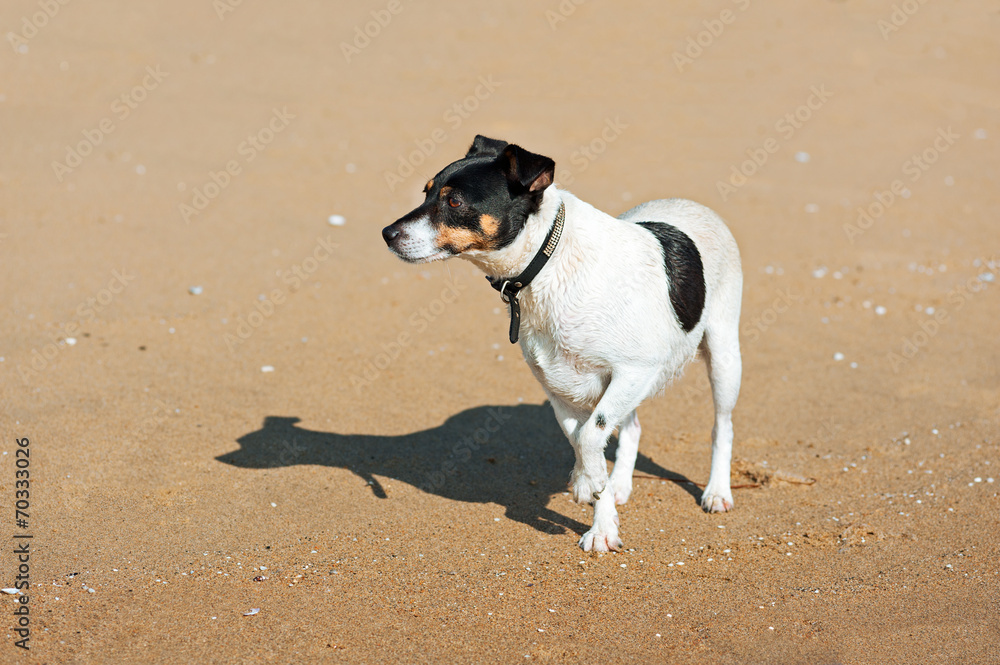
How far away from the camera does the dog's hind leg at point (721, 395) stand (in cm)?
602

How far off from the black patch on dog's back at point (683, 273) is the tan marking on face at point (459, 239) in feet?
3.92

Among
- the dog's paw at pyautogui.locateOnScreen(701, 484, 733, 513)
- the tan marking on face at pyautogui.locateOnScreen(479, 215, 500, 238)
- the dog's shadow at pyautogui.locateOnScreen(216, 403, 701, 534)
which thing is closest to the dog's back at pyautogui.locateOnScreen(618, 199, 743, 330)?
the dog's paw at pyautogui.locateOnScreen(701, 484, 733, 513)

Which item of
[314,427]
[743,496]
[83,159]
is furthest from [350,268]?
[743,496]

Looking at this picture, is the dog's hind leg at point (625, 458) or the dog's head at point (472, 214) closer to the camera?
the dog's head at point (472, 214)

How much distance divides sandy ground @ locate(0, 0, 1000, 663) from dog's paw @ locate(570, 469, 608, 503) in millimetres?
371

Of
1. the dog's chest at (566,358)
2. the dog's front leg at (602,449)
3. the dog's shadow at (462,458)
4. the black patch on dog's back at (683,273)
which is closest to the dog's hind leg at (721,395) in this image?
the dog's shadow at (462,458)

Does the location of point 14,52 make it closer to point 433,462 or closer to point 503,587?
point 433,462

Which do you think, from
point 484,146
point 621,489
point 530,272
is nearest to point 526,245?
point 530,272

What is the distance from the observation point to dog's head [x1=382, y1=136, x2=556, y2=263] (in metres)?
4.73

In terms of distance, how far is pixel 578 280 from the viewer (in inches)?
195

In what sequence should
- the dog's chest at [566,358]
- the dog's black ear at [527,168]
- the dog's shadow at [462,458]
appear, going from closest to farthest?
the dog's black ear at [527,168] < the dog's chest at [566,358] < the dog's shadow at [462,458]

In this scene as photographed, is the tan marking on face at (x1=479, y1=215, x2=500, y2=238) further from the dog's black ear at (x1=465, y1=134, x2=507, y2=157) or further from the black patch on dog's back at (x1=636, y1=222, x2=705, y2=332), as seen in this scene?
the black patch on dog's back at (x1=636, y1=222, x2=705, y2=332)

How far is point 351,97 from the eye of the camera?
1478 centimetres

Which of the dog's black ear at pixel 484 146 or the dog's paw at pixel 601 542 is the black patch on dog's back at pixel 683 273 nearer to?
the dog's black ear at pixel 484 146
